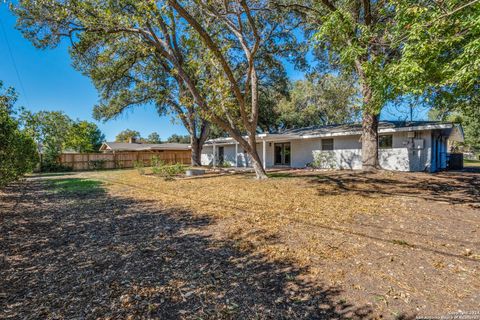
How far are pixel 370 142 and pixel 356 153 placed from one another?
11.6 feet

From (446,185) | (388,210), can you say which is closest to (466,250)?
(388,210)

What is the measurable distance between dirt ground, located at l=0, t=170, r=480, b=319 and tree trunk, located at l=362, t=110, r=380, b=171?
17.0 feet

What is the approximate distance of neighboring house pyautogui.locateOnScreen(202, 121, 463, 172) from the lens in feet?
44.3

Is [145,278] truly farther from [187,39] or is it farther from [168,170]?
[168,170]

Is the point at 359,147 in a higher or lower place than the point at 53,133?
lower

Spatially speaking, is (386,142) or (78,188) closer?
(78,188)

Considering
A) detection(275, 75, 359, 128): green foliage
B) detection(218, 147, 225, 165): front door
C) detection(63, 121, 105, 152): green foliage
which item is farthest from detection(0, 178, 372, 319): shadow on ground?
detection(63, 121, 105, 152): green foliage

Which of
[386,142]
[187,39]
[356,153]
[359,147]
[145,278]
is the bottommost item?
[145,278]

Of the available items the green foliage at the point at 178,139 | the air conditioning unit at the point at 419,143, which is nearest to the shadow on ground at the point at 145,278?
the air conditioning unit at the point at 419,143

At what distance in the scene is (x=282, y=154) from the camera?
2014cm

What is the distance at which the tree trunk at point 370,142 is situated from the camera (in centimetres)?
1212

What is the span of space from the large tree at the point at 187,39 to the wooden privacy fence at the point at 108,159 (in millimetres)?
12034

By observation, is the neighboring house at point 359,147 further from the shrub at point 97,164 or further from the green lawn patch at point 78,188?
the shrub at point 97,164

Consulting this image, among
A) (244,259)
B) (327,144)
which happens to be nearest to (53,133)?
(327,144)
